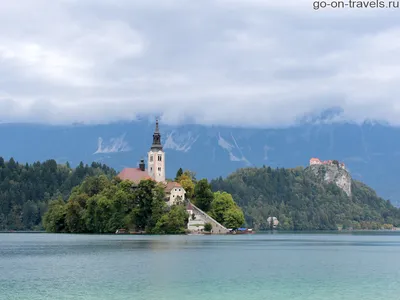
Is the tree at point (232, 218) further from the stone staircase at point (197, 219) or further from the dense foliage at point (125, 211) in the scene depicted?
the dense foliage at point (125, 211)

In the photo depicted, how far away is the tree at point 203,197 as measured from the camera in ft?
621

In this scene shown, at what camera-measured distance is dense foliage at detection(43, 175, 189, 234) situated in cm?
16775

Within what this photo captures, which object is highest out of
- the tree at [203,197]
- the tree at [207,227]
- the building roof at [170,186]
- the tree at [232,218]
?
the building roof at [170,186]

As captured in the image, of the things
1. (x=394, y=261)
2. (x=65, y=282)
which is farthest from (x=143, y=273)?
(x=394, y=261)

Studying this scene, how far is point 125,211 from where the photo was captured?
169 metres

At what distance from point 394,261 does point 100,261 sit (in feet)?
109

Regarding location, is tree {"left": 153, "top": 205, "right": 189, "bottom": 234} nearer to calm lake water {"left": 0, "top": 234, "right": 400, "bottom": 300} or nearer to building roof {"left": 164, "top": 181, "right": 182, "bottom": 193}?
building roof {"left": 164, "top": 181, "right": 182, "bottom": 193}

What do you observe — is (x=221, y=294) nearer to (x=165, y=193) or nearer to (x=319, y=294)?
(x=319, y=294)

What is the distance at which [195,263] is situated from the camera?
77.3 meters

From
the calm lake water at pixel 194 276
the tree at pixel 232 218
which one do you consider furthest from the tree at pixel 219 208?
the calm lake water at pixel 194 276

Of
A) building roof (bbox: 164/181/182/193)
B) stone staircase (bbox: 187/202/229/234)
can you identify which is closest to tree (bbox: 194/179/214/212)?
stone staircase (bbox: 187/202/229/234)

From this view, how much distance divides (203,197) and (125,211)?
89.4ft

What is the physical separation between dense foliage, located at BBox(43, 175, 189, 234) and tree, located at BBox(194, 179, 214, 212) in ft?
39.2

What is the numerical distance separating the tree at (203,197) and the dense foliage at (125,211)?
470 inches
